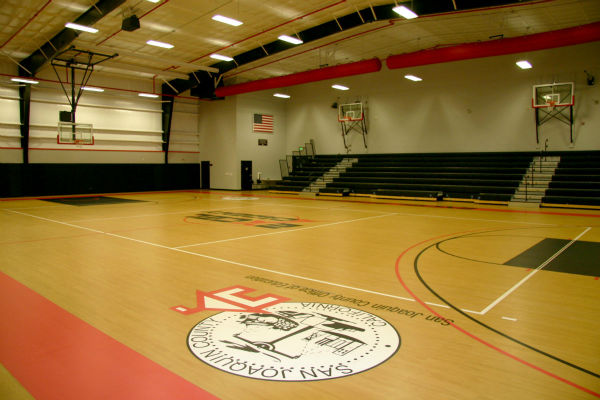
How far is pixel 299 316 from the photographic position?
372cm

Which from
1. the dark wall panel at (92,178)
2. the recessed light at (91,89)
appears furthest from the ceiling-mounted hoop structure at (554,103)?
the recessed light at (91,89)

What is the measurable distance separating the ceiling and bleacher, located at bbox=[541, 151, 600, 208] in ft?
14.8

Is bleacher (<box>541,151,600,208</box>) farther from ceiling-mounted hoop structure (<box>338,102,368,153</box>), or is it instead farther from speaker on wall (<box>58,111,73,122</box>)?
speaker on wall (<box>58,111,73,122</box>)

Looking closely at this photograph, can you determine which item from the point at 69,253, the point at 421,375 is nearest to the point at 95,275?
the point at 69,253

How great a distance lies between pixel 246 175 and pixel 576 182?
46.7 feet

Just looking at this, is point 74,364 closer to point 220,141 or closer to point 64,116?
point 64,116

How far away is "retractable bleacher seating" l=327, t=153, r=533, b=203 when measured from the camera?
1462 cm

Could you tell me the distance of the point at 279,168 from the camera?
23094 millimetres

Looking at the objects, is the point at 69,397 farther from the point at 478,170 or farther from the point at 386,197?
the point at 478,170

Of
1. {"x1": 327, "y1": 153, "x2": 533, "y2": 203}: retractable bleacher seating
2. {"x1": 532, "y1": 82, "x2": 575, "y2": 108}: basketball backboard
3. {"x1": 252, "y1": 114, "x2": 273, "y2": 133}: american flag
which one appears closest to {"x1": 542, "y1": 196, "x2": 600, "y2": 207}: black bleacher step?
{"x1": 327, "y1": 153, "x2": 533, "y2": 203}: retractable bleacher seating

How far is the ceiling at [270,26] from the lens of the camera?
11.1 metres

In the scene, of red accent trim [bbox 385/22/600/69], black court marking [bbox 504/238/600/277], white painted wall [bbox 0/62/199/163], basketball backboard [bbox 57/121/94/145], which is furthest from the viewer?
white painted wall [bbox 0/62/199/163]

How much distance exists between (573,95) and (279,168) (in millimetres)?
13919

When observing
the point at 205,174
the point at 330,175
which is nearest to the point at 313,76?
the point at 330,175
